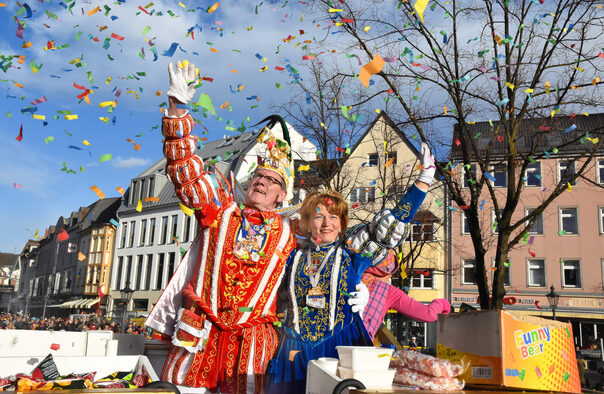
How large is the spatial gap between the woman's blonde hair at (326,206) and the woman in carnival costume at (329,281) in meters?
0.08

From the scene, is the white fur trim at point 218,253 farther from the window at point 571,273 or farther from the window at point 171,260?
the window at point 171,260

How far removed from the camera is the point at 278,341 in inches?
136

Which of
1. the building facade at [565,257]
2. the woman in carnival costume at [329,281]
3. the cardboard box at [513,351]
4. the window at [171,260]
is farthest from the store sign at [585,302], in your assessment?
the woman in carnival costume at [329,281]

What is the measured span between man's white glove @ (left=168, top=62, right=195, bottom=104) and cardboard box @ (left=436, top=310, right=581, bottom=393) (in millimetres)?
2178

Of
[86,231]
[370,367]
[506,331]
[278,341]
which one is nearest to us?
[370,367]

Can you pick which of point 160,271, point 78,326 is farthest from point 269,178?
point 160,271

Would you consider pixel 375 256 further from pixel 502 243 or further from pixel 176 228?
A: pixel 176 228

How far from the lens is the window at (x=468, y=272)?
26375 millimetres

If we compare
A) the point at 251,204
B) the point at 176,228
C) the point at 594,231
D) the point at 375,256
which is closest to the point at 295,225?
the point at 251,204

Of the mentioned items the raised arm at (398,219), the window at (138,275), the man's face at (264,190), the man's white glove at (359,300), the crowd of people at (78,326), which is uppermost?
the window at (138,275)

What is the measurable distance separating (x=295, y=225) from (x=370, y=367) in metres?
1.84

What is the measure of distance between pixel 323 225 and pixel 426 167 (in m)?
0.84

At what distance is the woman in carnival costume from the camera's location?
3195mm

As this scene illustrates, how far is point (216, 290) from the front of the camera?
11.2 ft
